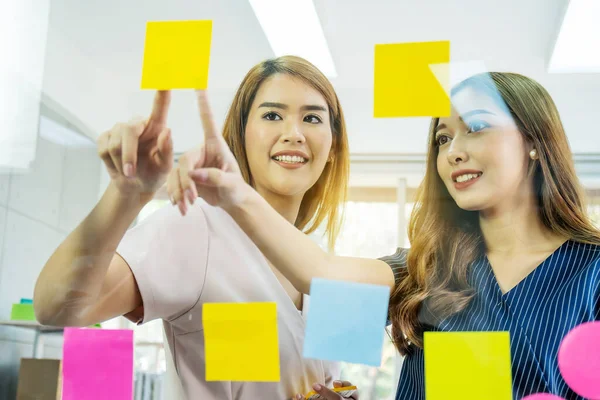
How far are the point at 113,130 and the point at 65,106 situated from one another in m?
0.23

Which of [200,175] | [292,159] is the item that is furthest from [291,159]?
[200,175]

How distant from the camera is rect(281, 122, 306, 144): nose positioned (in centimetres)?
71

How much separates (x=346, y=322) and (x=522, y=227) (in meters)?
0.21

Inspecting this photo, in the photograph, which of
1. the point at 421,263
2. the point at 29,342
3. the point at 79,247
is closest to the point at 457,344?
the point at 421,263

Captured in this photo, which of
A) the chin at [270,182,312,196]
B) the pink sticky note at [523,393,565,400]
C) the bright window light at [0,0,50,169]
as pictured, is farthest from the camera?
the bright window light at [0,0,50,169]

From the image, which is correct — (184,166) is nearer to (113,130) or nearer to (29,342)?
(113,130)

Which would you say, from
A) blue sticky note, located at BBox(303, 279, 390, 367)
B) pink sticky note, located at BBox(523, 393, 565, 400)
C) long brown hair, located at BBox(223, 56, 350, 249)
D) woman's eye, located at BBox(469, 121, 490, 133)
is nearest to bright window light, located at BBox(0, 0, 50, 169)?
long brown hair, located at BBox(223, 56, 350, 249)

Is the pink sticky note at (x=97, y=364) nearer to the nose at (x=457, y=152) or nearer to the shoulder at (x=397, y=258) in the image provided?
the shoulder at (x=397, y=258)

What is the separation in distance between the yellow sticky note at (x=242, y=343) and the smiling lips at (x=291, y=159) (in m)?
0.15

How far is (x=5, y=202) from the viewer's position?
2.96 feet

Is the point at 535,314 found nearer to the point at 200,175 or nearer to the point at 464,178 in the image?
the point at 464,178

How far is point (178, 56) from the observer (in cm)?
72

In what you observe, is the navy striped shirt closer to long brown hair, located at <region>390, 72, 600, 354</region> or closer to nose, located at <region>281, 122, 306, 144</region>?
long brown hair, located at <region>390, 72, 600, 354</region>

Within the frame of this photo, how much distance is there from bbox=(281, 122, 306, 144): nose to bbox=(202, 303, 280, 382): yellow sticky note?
18cm
